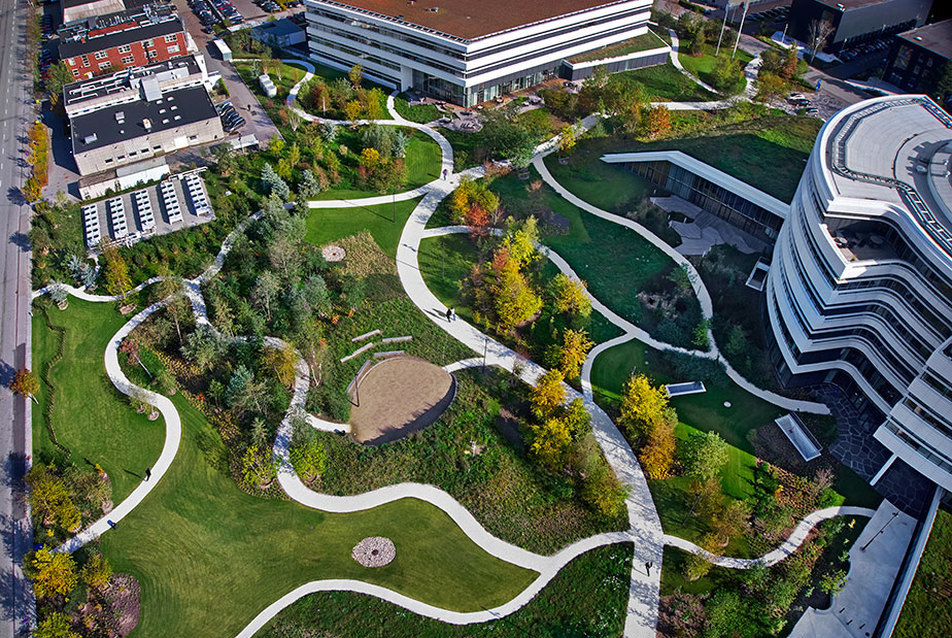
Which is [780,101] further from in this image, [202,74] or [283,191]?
[202,74]

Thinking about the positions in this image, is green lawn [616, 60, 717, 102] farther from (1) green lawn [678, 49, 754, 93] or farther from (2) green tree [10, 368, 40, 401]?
(2) green tree [10, 368, 40, 401]

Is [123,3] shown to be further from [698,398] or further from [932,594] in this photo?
[932,594]

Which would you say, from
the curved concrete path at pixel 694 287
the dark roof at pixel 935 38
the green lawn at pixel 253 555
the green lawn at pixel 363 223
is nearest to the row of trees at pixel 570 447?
the green lawn at pixel 253 555

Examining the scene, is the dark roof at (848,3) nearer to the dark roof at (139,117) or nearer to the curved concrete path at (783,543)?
the curved concrete path at (783,543)

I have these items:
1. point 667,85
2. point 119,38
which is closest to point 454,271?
point 667,85

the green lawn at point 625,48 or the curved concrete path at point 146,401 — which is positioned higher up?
the green lawn at point 625,48

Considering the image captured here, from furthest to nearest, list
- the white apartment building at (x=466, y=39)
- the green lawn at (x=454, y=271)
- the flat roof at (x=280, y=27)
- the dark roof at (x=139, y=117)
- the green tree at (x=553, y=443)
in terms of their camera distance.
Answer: the flat roof at (x=280, y=27), the white apartment building at (x=466, y=39), the dark roof at (x=139, y=117), the green lawn at (x=454, y=271), the green tree at (x=553, y=443)

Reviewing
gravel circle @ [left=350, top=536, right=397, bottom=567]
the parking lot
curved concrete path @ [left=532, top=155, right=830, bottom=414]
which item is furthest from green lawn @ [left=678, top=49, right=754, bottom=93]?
gravel circle @ [left=350, top=536, right=397, bottom=567]
